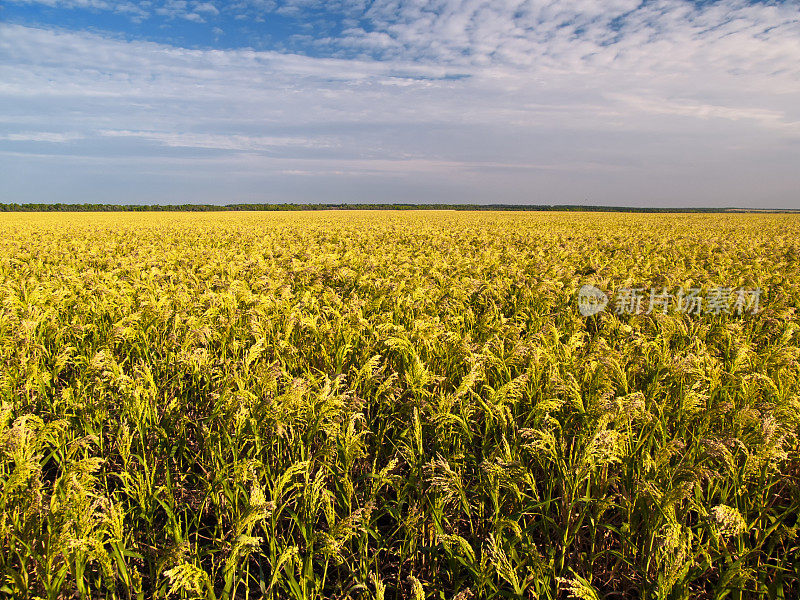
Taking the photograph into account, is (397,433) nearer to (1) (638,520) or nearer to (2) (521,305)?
(1) (638,520)

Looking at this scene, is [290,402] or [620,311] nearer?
[290,402]

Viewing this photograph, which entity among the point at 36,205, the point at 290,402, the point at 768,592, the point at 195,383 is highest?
the point at 36,205

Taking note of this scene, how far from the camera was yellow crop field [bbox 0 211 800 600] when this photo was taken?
2121mm

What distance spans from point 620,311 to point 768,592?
4609 mm

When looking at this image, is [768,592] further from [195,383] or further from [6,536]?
[195,383]

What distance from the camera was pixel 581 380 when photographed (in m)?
3.55

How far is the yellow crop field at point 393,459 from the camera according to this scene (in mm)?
2121

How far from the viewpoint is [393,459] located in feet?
9.41

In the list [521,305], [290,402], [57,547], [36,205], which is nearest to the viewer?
[57,547]

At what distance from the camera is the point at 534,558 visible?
2068mm

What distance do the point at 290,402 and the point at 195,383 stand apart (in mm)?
1689

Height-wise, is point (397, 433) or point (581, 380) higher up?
point (581, 380)

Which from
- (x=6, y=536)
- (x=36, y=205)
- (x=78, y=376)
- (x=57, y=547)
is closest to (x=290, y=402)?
(x=57, y=547)

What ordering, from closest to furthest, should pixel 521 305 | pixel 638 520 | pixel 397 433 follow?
pixel 638 520 → pixel 397 433 → pixel 521 305
